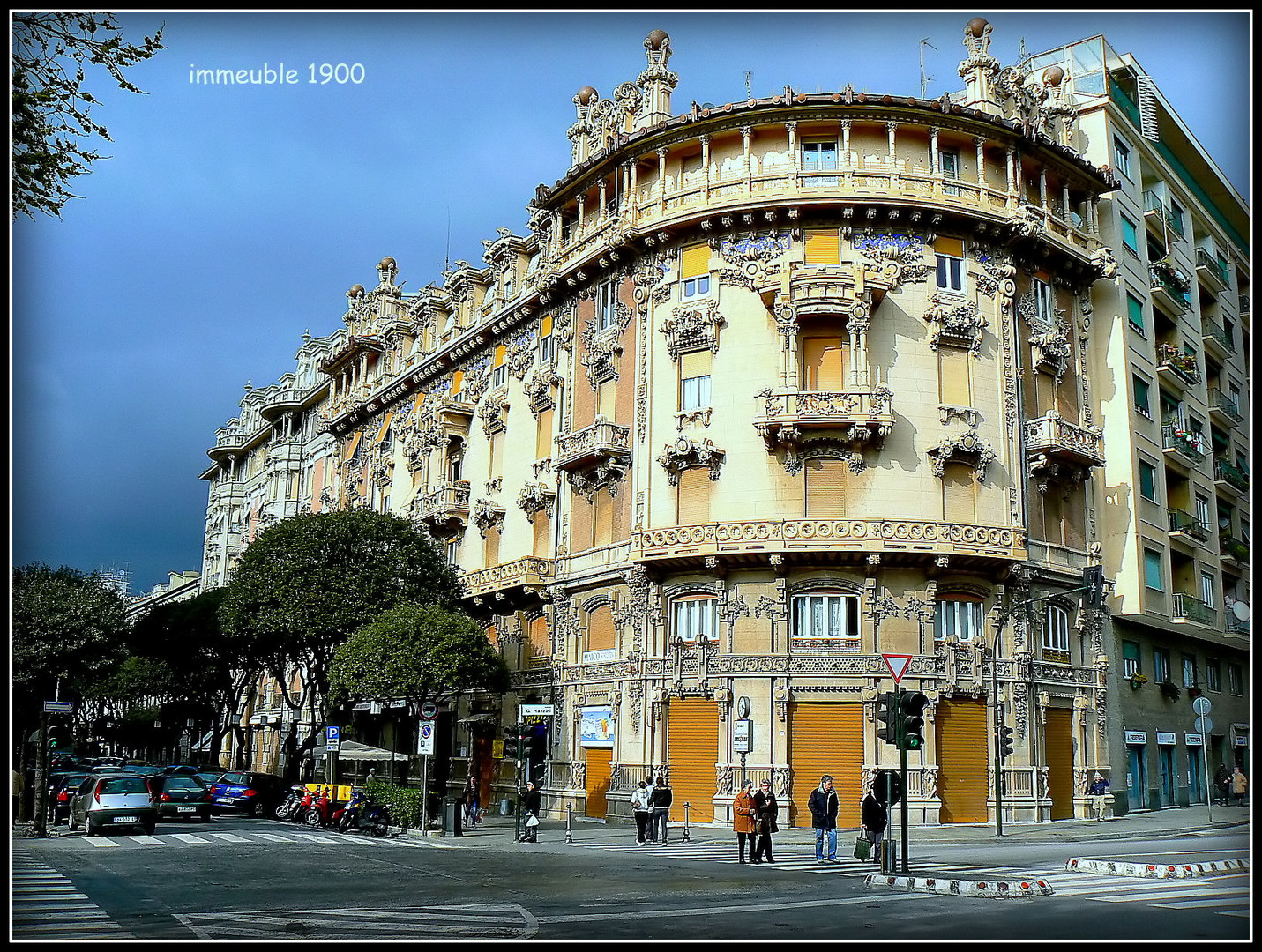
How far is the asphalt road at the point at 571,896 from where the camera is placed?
13492 millimetres

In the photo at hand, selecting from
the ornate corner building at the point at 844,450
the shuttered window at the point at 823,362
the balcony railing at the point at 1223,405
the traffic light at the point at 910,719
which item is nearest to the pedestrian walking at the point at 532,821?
the ornate corner building at the point at 844,450

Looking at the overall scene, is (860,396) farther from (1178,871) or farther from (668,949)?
(668,949)

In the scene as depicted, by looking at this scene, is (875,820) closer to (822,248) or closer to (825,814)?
(825,814)

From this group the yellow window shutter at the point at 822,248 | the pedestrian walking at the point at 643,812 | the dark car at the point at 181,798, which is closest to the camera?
the pedestrian walking at the point at 643,812

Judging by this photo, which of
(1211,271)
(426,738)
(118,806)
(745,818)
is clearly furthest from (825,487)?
(1211,271)

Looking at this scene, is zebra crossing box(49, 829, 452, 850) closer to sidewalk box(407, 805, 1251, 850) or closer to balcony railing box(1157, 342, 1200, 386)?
sidewalk box(407, 805, 1251, 850)

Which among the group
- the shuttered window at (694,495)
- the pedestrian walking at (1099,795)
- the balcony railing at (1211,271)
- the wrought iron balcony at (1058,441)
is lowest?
the pedestrian walking at (1099,795)

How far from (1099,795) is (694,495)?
15.6 meters

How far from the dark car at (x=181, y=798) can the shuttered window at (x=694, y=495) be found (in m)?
16.8

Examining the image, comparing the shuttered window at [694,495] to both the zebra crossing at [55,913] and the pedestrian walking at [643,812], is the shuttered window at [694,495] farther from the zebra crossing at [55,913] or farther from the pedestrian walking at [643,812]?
the zebra crossing at [55,913]

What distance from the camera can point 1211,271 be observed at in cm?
5100

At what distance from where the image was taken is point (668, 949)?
35.5ft

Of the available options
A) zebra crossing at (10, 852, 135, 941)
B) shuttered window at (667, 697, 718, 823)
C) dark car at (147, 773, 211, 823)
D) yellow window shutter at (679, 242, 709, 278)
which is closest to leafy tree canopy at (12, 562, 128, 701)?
dark car at (147, 773, 211, 823)

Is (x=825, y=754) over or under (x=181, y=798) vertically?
over
